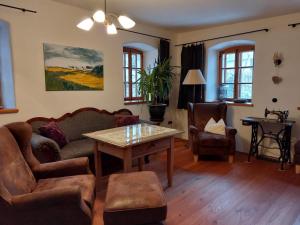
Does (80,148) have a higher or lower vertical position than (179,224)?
higher

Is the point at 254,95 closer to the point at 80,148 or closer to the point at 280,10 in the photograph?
the point at 280,10

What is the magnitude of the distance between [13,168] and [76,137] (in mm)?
1619

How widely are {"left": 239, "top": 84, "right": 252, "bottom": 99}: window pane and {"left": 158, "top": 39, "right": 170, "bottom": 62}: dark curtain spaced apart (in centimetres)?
164

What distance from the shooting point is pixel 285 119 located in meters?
3.54

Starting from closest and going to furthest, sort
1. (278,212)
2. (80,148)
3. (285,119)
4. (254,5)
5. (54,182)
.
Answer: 1. (54,182)
2. (278,212)
3. (80,148)
4. (254,5)
5. (285,119)

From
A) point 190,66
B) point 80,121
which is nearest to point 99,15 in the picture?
point 80,121

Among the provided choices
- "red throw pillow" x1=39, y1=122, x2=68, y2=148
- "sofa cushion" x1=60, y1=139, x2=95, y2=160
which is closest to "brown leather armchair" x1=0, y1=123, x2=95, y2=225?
"sofa cushion" x1=60, y1=139, x2=95, y2=160

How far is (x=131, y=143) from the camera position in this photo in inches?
87.6

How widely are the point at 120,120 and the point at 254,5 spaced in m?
2.61

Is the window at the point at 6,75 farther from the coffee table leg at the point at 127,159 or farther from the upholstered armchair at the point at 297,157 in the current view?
the upholstered armchair at the point at 297,157

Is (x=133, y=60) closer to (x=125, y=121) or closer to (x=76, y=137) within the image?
(x=125, y=121)

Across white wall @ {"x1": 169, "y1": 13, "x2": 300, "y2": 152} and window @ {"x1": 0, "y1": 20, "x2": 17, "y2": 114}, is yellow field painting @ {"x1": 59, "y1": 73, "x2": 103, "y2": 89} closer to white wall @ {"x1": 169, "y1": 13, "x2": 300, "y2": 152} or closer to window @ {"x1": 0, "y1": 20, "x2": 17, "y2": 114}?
window @ {"x1": 0, "y1": 20, "x2": 17, "y2": 114}

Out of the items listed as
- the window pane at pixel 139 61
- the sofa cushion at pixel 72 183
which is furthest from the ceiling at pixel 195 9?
the sofa cushion at pixel 72 183

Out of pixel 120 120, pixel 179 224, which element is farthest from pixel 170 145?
pixel 120 120
